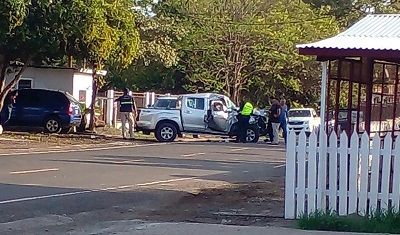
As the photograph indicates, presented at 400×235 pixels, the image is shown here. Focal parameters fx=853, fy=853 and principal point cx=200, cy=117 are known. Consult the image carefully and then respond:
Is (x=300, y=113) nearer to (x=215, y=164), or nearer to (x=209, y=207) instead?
(x=215, y=164)

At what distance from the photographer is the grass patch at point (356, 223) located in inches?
417

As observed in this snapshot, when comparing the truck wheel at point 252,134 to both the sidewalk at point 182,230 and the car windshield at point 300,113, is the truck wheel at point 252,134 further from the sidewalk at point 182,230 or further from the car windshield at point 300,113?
the sidewalk at point 182,230

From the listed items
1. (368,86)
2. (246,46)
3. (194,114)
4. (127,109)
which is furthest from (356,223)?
(246,46)

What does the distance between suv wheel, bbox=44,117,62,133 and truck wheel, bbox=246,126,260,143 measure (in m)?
7.34

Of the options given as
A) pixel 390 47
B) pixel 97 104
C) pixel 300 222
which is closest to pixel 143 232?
pixel 300 222

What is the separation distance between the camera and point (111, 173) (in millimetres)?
18844

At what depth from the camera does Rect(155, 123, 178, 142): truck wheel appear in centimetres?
3250

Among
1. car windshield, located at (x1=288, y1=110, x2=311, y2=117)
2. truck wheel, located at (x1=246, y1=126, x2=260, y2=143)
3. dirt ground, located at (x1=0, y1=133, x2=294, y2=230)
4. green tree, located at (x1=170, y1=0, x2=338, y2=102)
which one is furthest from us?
green tree, located at (x1=170, y1=0, x2=338, y2=102)

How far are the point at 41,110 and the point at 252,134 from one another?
829 centimetres

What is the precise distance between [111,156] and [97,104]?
18.4m

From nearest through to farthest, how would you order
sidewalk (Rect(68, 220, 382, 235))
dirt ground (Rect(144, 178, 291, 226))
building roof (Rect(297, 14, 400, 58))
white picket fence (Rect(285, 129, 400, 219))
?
sidewalk (Rect(68, 220, 382, 235)) < white picket fence (Rect(285, 129, 400, 219)) < building roof (Rect(297, 14, 400, 58)) < dirt ground (Rect(144, 178, 291, 226))

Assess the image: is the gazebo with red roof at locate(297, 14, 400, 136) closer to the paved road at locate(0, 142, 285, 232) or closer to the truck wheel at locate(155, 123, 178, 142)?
the paved road at locate(0, 142, 285, 232)

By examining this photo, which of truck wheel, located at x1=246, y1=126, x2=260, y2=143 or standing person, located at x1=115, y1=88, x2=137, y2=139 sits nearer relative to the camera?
standing person, located at x1=115, y1=88, x2=137, y2=139

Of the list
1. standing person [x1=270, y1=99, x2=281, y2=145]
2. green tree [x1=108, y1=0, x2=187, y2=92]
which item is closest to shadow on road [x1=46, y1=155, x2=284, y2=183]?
standing person [x1=270, y1=99, x2=281, y2=145]
